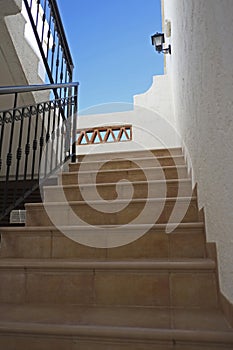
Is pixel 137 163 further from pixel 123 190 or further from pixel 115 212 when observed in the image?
pixel 115 212

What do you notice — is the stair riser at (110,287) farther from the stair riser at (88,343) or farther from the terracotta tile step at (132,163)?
the terracotta tile step at (132,163)

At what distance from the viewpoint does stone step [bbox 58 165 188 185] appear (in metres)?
2.18

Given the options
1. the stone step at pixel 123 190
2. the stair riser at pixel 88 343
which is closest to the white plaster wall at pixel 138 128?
the stone step at pixel 123 190

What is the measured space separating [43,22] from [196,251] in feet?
7.56

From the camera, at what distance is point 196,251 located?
137cm

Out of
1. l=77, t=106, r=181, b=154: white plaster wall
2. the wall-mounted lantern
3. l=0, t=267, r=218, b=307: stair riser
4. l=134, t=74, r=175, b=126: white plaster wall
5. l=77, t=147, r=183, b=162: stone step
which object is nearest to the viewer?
l=0, t=267, r=218, b=307: stair riser

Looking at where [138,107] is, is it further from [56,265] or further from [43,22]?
[56,265]

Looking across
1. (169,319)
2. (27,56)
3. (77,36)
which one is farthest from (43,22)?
(77,36)

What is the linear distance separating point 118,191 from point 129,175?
279 millimetres

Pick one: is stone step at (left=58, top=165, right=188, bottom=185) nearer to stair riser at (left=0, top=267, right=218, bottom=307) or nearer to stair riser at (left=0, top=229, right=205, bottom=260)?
stair riser at (left=0, top=229, right=205, bottom=260)

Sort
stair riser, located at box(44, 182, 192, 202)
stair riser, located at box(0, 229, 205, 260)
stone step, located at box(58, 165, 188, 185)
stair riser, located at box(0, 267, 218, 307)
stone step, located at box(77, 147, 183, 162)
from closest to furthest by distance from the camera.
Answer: stair riser, located at box(0, 267, 218, 307)
stair riser, located at box(0, 229, 205, 260)
stair riser, located at box(44, 182, 192, 202)
stone step, located at box(58, 165, 188, 185)
stone step, located at box(77, 147, 183, 162)

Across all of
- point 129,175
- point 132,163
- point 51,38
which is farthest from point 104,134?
point 129,175

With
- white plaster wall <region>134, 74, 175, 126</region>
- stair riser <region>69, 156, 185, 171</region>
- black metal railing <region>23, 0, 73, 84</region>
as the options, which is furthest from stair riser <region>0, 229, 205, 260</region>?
white plaster wall <region>134, 74, 175, 126</region>

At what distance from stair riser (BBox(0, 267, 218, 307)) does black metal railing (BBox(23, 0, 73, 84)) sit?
1917 mm
